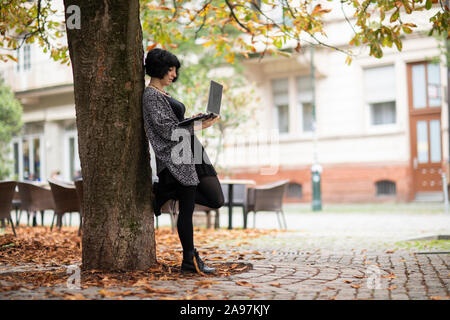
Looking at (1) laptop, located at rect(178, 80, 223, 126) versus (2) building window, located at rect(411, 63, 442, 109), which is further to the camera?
(2) building window, located at rect(411, 63, 442, 109)

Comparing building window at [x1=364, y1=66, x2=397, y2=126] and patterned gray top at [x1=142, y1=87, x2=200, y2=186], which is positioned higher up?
building window at [x1=364, y1=66, x2=397, y2=126]

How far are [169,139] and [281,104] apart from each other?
20498mm

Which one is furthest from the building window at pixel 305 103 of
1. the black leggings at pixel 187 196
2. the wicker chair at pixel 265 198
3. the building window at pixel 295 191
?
the black leggings at pixel 187 196

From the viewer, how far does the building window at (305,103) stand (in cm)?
2471

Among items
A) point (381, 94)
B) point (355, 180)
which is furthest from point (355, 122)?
point (355, 180)

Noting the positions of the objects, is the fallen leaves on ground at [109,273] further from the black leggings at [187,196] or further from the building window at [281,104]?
the building window at [281,104]

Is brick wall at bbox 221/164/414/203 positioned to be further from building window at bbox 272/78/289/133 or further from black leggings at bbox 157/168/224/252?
black leggings at bbox 157/168/224/252

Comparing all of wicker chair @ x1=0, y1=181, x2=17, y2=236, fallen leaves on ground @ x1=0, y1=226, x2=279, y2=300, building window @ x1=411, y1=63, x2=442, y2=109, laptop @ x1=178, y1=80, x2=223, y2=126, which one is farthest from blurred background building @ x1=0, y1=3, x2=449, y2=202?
laptop @ x1=178, y1=80, x2=223, y2=126

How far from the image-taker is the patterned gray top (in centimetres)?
521

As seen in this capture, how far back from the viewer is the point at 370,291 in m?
4.60

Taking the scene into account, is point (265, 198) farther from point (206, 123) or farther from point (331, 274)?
point (206, 123)

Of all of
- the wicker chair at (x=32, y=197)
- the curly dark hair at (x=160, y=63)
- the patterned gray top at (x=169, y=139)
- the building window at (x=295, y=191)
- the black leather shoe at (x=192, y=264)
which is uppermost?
the curly dark hair at (x=160, y=63)

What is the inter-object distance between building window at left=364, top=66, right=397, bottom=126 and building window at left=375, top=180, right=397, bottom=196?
2401 millimetres

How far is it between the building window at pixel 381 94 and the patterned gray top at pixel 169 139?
18.9 metres
